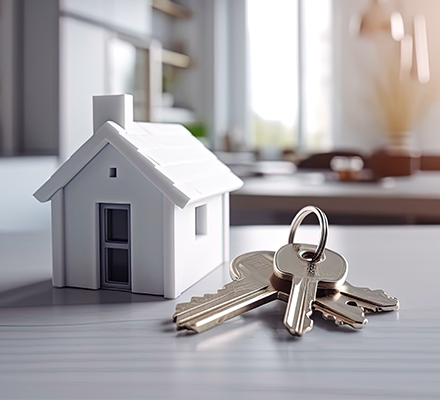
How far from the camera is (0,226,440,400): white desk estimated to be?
0.34 m

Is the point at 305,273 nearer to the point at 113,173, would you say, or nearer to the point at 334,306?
the point at 334,306

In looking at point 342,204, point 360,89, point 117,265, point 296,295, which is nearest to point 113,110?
point 117,265

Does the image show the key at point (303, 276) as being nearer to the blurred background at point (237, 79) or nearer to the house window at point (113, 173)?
the house window at point (113, 173)

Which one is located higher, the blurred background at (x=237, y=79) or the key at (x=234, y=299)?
the blurred background at (x=237, y=79)

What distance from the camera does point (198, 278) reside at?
24.6 inches

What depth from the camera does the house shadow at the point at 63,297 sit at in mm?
546

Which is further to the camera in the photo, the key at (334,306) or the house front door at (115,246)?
the house front door at (115,246)

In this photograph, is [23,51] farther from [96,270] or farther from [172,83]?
[96,270]

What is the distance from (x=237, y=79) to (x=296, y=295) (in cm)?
555

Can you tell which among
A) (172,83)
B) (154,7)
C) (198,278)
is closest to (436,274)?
(198,278)

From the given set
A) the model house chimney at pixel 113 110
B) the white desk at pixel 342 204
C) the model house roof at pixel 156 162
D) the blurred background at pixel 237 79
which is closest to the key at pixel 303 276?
the model house roof at pixel 156 162

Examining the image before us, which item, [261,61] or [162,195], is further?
[261,61]

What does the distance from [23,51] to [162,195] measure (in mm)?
2948

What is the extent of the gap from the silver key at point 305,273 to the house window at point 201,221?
0.47 ft
